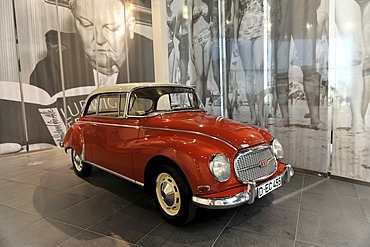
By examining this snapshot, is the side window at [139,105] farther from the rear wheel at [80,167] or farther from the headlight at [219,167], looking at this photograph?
the rear wheel at [80,167]

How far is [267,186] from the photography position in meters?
2.48

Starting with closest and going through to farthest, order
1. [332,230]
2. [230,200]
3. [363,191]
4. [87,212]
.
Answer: [230,200] → [332,230] → [87,212] → [363,191]

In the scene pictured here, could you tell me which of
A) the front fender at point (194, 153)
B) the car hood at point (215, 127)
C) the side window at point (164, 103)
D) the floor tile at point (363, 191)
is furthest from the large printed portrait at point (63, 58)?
the floor tile at point (363, 191)

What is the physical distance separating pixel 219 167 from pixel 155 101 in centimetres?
132

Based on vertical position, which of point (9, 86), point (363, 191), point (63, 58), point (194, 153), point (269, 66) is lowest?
point (363, 191)

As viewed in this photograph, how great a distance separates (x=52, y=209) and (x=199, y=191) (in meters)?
1.84

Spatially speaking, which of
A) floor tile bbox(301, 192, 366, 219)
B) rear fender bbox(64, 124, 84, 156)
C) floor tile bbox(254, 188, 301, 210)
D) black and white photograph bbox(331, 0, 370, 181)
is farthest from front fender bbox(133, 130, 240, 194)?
black and white photograph bbox(331, 0, 370, 181)

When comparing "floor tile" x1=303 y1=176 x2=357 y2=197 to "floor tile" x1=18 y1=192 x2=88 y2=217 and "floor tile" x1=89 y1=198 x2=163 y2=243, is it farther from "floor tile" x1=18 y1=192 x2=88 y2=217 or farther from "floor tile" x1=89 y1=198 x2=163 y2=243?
"floor tile" x1=18 y1=192 x2=88 y2=217

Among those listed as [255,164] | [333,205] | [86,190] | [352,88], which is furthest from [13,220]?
[352,88]

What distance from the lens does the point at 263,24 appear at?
4574 millimetres

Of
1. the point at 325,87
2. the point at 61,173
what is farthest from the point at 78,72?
the point at 325,87

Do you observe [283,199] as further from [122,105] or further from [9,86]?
[9,86]

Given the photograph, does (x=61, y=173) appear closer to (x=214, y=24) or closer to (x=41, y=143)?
(x=41, y=143)

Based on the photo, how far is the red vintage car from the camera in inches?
90.2
